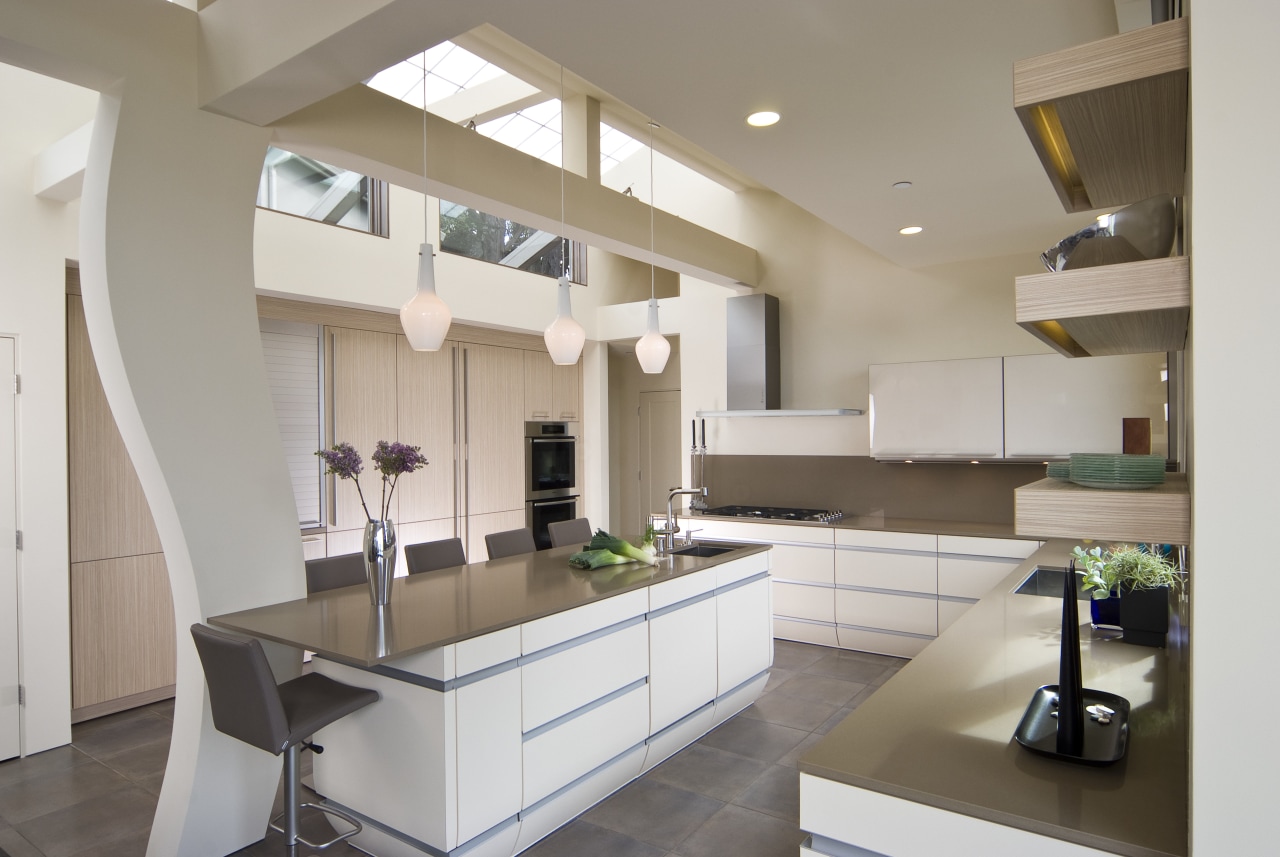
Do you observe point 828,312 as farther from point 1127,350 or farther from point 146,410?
point 146,410

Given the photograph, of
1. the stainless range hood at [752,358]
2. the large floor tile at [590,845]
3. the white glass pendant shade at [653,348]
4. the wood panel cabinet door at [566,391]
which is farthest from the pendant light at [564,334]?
the wood panel cabinet door at [566,391]

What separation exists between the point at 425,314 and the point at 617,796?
84.8 inches

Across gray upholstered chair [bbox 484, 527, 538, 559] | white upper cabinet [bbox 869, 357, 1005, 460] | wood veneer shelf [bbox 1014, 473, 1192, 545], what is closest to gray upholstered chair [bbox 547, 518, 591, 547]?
gray upholstered chair [bbox 484, 527, 538, 559]

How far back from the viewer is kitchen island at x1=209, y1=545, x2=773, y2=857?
252cm

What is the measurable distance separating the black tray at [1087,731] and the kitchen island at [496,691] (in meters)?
1.64

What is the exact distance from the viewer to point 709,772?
11.4 feet

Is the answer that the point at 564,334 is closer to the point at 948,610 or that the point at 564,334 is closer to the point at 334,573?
the point at 334,573

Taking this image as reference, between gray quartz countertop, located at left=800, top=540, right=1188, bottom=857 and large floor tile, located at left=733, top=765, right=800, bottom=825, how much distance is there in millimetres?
1136

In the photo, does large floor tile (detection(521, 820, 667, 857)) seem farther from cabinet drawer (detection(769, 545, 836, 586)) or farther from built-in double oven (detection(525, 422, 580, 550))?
built-in double oven (detection(525, 422, 580, 550))

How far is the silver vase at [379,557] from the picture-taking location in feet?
9.50

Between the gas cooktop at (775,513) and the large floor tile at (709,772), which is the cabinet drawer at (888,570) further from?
the large floor tile at (709,772)

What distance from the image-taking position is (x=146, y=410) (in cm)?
267

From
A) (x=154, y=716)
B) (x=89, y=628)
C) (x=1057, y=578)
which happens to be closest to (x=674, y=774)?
(x=1057, y=578)

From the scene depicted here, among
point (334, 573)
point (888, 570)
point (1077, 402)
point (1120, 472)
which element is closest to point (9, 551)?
point (334, 573)
